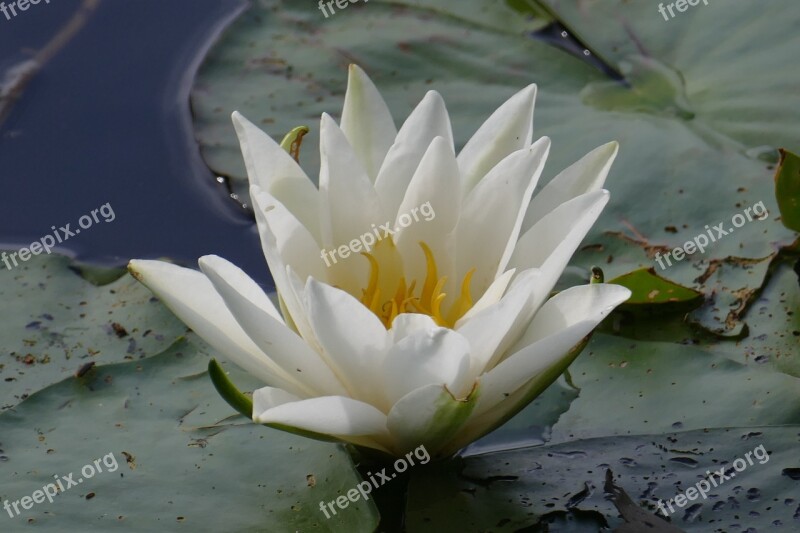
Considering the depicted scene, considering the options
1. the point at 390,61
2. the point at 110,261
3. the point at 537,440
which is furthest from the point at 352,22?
the point at 537,440

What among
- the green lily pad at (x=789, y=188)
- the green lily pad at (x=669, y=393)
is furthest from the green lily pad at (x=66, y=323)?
the green lily pad at (x=789, y=188)

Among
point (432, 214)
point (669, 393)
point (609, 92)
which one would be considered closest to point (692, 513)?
point (669, 393)

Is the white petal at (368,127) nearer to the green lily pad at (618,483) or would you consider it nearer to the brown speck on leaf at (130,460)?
the green lily pad at (618,483)

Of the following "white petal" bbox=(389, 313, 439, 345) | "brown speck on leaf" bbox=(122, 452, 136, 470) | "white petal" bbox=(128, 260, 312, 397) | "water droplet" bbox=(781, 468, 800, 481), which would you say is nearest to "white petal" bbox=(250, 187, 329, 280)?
"white petal" bbox=(128, 260, 312, 397)

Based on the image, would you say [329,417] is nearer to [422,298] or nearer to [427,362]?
[427,362]

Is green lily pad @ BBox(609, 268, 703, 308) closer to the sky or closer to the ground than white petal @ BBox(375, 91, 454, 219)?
closer to the ground

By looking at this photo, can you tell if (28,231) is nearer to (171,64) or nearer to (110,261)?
(110,261)

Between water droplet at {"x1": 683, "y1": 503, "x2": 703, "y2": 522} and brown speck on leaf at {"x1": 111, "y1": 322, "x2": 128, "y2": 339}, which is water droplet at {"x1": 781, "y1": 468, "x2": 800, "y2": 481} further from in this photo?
brown speck on leaf at {"x1": 111, "y1": 322, "x2": 128, "y2": 339}
